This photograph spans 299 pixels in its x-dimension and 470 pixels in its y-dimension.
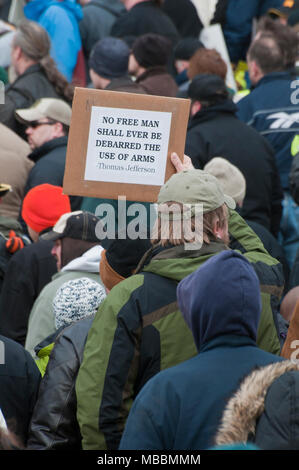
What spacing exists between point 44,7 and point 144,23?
3.34 feet

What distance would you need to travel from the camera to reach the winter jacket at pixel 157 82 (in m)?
8.09

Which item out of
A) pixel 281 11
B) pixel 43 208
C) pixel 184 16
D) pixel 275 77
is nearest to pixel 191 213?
pixel 43 208

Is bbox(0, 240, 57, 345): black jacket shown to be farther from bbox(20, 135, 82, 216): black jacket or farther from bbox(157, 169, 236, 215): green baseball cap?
bbox(157, 169, 236, 215): green baseball cap

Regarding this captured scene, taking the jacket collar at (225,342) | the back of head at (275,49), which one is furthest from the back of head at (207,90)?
the jacket collar at (225,342)

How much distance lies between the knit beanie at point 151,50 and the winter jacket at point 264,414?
5.80 meters

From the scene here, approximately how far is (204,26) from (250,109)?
309 cm

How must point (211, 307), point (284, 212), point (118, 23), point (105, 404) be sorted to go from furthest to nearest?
point (118, 23) → point (284, 212) → point (105, 404) → point (211, 307)

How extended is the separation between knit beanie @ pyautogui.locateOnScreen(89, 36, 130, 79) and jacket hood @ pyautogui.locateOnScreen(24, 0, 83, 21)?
170 cm

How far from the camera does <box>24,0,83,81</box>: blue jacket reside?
9148mm

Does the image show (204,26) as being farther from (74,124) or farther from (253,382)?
(253,382)

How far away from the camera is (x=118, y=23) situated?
9.63 meters

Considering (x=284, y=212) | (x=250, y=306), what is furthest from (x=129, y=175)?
(x=284, y=212)

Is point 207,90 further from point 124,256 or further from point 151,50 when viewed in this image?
point 124,256

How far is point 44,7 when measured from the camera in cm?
948
